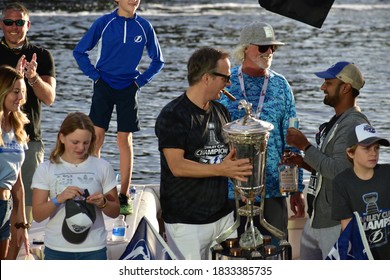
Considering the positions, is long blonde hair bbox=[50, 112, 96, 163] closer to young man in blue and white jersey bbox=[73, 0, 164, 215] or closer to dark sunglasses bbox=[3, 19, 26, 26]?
dark sunglasses bbox=[3, 19, 26, 26]

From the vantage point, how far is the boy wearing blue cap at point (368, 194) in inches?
235

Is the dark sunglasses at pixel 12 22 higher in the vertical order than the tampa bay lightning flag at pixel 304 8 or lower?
lower

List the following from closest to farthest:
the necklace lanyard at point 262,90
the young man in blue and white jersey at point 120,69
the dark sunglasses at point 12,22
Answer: the necklace lanyard at point 262,90, the dark sunglasses at point 12,22, the young man in blue and white jersey at point 120,69

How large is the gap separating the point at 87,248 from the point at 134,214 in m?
2.01

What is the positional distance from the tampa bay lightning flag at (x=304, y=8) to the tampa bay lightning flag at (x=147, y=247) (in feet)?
5.66

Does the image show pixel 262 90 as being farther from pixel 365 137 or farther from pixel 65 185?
pixel 65 185

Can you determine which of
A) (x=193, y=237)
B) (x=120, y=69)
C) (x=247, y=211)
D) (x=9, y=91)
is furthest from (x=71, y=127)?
(x=120, y=69)

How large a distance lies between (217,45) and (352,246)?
2455 centimetres

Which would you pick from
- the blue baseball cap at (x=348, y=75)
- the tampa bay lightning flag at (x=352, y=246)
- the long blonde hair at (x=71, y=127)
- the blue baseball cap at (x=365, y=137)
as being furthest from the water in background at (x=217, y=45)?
the tampa bay lightning flag at (x=352, y=246)

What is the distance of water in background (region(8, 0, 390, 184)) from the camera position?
18.8 metres

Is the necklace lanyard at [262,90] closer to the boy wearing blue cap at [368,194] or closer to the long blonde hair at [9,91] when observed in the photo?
the boy wearing blue cap at [368,194]

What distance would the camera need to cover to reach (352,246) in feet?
19.3

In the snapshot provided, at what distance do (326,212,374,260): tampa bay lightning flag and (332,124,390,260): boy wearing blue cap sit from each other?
7 cm

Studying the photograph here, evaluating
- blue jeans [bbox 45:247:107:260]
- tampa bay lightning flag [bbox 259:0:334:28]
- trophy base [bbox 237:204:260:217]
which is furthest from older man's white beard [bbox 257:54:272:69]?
blue jeans [bbox 45:247:107:260]
